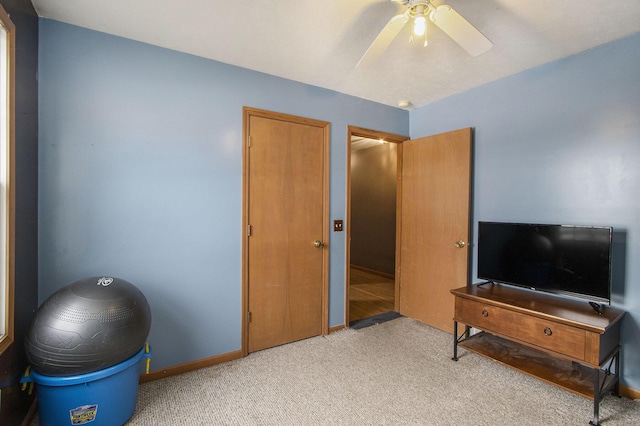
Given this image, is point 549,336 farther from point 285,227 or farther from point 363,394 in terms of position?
point 285,227

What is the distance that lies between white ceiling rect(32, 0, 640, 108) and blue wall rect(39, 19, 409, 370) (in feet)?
0.58

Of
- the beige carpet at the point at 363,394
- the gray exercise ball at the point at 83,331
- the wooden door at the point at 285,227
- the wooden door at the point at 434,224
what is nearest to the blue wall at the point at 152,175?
the wooden door at the point at 285,227

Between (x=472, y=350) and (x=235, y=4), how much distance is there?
2969 millimetres

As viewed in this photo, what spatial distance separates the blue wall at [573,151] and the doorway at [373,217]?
2.11 m

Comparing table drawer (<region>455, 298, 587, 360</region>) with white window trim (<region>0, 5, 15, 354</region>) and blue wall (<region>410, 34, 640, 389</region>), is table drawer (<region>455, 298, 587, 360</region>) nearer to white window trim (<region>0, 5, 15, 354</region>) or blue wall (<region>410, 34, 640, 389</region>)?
blue wall (<region>410, 34, 640, 389</region>)

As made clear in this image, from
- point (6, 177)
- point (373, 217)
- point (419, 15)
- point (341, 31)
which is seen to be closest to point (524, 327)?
point (419, 15)

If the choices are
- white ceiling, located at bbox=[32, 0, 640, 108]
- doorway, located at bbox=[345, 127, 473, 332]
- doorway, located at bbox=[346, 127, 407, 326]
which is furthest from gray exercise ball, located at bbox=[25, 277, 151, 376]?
doorway, located at bbox=[346, 127, 407, 326]

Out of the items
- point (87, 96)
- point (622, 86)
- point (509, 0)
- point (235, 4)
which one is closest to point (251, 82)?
point (235, 4)

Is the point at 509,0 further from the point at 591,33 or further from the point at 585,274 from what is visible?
the point at 585,274

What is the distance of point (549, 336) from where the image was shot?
193 cm

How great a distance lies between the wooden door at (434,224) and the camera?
2.86m

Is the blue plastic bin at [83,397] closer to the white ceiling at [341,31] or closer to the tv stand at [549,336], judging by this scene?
the white ceiling at [341,31]

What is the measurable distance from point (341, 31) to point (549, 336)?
2.43 m

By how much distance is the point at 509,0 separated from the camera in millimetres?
1624
